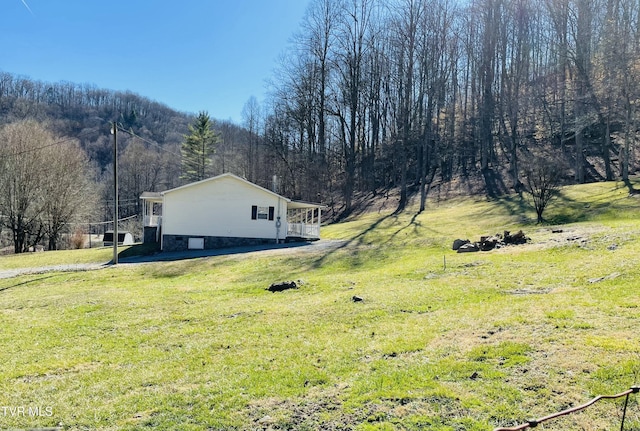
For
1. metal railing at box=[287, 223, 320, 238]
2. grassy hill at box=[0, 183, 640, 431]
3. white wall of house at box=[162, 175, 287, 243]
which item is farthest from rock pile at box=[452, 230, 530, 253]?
white wall of house at box=[162, 175, 287, 243]

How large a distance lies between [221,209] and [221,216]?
45cm

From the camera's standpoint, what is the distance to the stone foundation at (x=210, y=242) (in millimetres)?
24688

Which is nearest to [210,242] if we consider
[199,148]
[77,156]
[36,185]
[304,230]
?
[304,230]

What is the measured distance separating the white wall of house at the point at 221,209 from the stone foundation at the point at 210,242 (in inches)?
8.4

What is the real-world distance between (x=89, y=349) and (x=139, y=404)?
2914 millimetres

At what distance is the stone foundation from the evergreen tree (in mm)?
27834

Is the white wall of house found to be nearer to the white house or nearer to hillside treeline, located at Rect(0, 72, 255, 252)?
the white house

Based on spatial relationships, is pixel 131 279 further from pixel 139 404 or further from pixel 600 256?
pixel 600 256

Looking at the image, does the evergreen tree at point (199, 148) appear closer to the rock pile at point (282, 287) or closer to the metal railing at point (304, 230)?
the metal railing at point (304, 230)

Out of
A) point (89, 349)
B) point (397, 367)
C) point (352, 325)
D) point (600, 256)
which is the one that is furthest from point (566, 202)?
point (89, 349)

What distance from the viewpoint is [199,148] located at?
170 feet

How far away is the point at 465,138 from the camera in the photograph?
42281 millimetres

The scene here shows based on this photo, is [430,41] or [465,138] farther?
[465,138]

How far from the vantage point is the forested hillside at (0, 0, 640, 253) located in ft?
94.1
